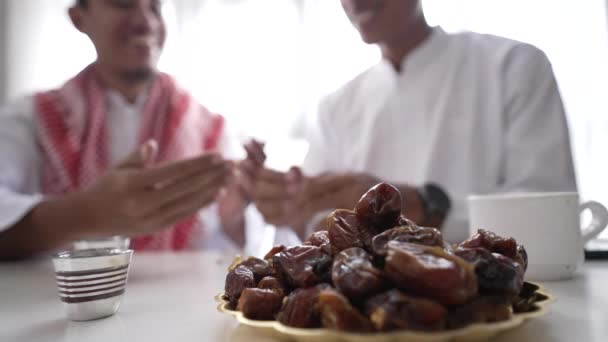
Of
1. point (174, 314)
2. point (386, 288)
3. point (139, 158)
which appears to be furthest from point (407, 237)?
point (139, 158)

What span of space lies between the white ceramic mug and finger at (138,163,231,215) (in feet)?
1.55

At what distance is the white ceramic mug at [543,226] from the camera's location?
1.37 feet

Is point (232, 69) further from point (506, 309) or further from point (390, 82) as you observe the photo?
point (506, 309)

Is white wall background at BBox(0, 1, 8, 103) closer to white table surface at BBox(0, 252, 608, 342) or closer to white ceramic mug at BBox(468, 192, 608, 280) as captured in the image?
white table surface at BBox(0, 252, 608, 342)

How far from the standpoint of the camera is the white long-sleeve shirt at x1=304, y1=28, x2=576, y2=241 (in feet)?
2.68

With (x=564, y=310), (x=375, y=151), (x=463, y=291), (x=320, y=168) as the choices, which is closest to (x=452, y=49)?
(x=375, y=151)

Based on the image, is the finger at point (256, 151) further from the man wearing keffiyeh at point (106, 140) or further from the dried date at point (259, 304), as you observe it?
the dried date at point (259, 304)

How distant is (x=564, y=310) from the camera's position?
332 mm

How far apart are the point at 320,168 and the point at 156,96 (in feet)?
1.75

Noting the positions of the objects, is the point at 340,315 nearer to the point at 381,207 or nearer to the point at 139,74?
the point at 381,207

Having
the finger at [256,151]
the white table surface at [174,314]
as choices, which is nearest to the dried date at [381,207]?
the white table surface at [174,314]

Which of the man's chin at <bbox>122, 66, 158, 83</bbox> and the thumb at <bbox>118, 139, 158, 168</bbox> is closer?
the thumb at <bbox>118, 139, 158, 168</bbox>

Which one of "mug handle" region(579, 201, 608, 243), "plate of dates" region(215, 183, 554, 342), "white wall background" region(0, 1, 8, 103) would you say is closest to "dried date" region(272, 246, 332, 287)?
"plate of dates" region(215, 183, 554, 342)

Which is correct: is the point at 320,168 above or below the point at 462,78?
below
